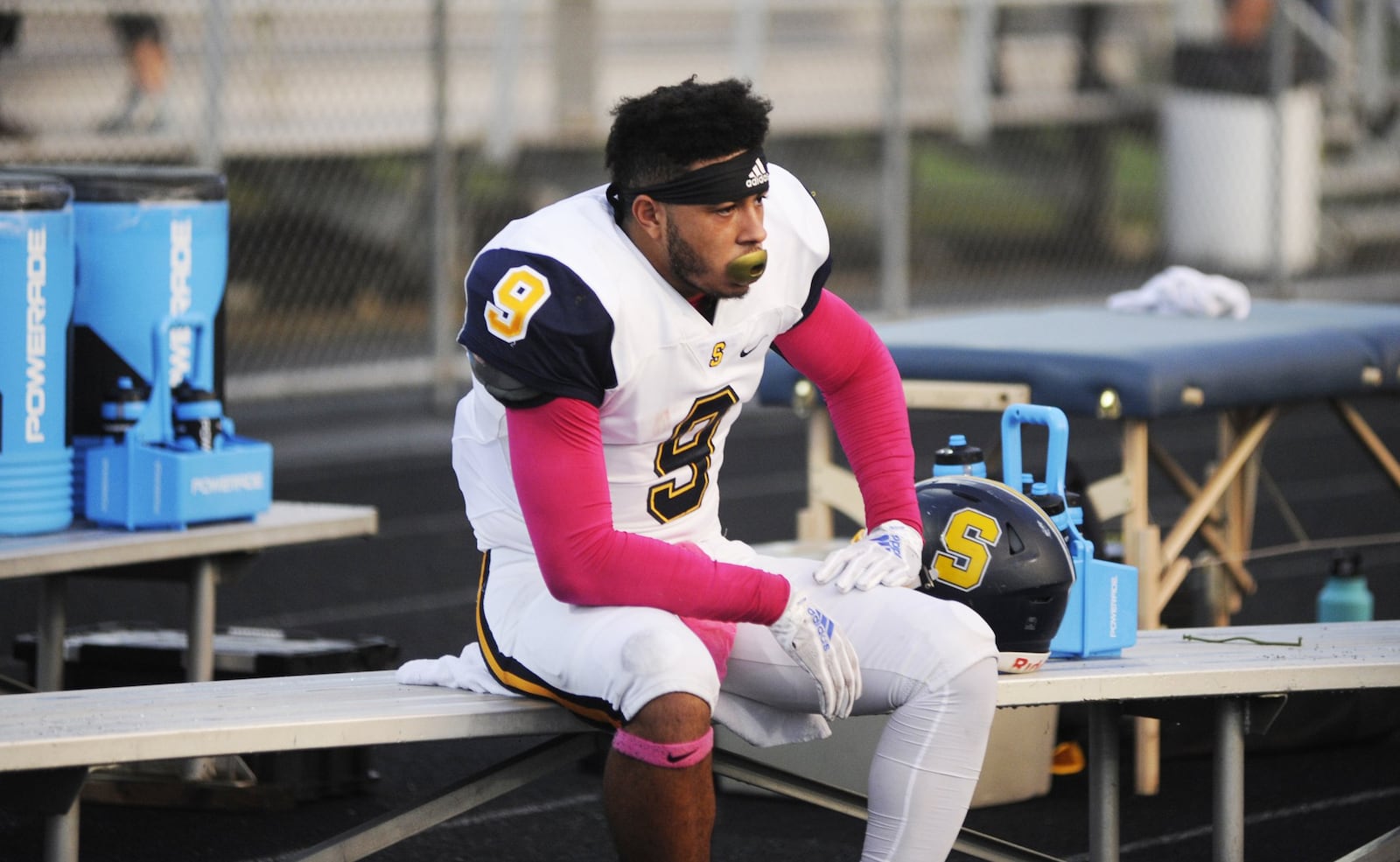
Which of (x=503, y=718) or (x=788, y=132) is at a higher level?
(x=788, y=132)

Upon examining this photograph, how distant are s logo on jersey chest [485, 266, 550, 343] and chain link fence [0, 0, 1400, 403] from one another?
20.0 feet

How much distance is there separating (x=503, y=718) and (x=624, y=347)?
2.18 feet

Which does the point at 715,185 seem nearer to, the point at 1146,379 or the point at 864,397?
the point at 864,397

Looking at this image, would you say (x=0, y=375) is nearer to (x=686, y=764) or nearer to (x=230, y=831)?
(x=230, y=831)

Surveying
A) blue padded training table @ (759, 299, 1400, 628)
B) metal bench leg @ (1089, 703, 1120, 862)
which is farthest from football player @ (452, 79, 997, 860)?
blue padded training table @ (759, 299, 1400, 628)

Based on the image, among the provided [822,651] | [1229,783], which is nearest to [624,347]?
[822,651]

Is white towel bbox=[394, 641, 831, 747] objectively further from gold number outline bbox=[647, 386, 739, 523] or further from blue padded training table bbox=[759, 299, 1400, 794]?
blue padded training table bbox=[759, 299, 1400, 794]

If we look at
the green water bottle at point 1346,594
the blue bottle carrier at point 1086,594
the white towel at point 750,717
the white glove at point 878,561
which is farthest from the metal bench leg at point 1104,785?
the green water bottle at point 1346,594

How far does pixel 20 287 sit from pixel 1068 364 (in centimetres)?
243

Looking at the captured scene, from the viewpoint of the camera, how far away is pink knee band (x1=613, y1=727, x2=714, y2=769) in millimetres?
3277

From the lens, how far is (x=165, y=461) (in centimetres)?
470

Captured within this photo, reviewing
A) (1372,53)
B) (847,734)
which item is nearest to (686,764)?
(847,734)

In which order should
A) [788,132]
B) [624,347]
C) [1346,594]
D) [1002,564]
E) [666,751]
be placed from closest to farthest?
[666,751]
[624,347]
[1002,564]
[1346,594]
[788,132]

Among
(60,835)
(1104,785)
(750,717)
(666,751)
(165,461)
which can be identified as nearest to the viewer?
(666,751)
